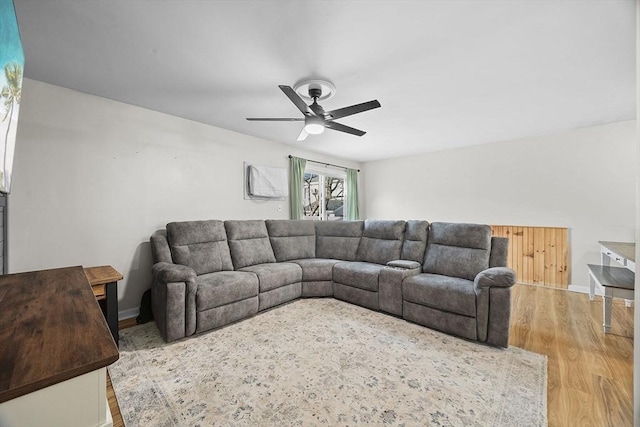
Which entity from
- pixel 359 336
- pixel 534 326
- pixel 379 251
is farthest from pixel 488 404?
pixel 379 251

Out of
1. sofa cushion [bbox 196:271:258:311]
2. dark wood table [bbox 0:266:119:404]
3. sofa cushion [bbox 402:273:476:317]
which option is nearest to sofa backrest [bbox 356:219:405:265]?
sofa cushion [bbox 402:273:476:317]

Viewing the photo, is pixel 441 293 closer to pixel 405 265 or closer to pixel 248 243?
pixel 405 265

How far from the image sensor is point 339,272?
3.43m

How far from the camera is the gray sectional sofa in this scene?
2.33m

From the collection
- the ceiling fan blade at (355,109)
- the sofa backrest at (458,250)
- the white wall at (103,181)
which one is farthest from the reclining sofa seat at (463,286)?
the white wall at (103,181)

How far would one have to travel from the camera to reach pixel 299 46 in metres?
1.85

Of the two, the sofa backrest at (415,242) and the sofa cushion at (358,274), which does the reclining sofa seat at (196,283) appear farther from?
the sofa backrest at (415,242)

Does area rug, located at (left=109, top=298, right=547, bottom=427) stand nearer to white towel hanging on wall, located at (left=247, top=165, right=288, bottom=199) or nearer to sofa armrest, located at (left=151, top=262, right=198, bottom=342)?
sofa armrest, located at (left=151, top=262, right=198, bottom=342)

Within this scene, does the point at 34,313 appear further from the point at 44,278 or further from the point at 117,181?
the point at 117,181

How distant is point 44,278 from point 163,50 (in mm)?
1717

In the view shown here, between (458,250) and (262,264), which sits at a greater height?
(458,250)

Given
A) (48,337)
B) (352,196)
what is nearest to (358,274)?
(48,337)

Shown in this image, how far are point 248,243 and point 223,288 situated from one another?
100 centimetres

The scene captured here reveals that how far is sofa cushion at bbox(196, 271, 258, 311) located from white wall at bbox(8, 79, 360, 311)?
1.00m
